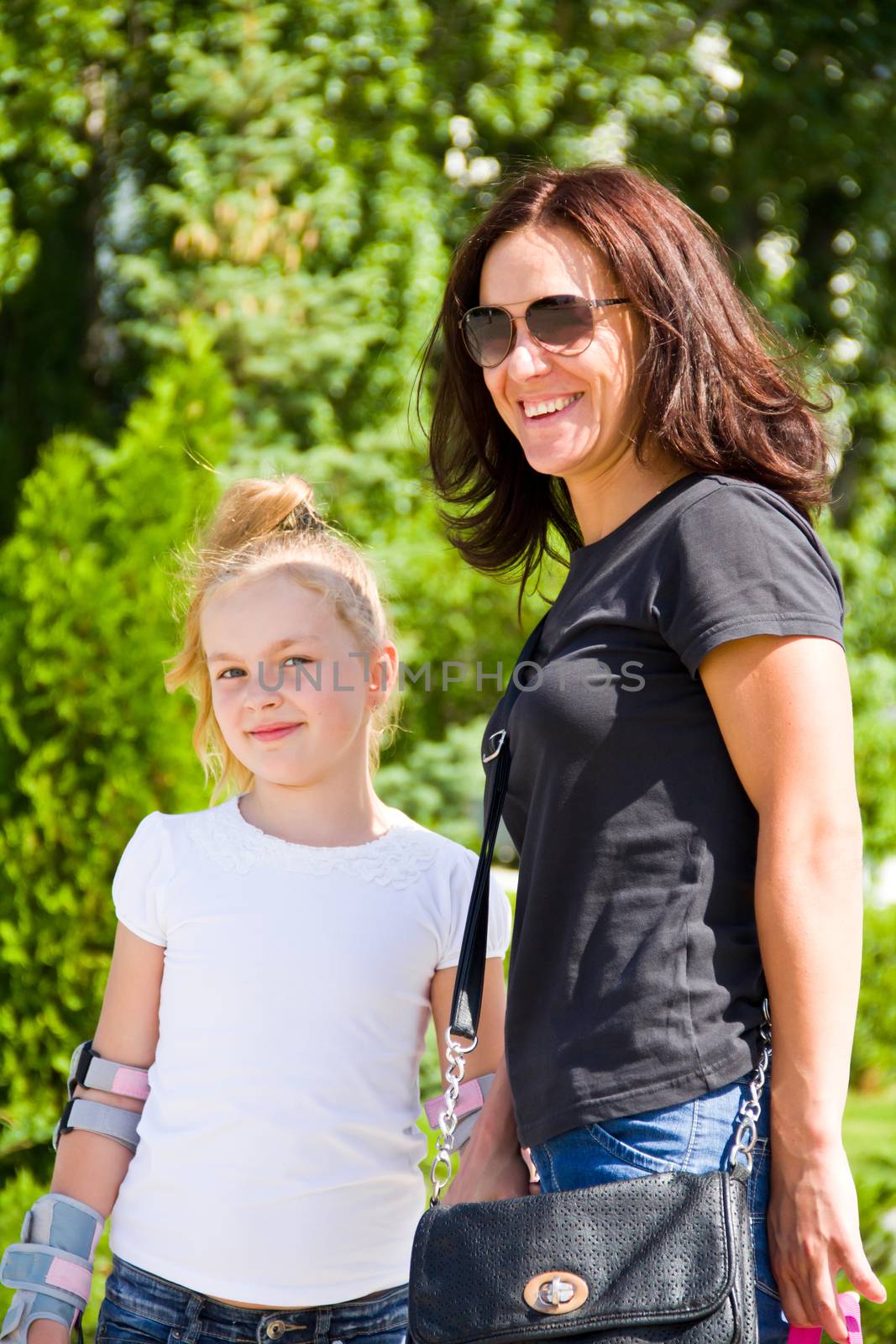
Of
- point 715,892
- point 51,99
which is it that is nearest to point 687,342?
point 715,892

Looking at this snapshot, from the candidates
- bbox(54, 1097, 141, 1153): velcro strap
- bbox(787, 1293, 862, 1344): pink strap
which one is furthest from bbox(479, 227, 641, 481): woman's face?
bbox(54, 1097, 141, 1153): velcro strap

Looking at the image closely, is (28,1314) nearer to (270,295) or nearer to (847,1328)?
(847,1328)

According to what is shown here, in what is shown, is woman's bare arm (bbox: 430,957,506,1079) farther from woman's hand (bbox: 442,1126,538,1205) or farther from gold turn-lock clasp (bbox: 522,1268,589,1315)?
gold turn-lock clasp (bbox: 522,1268,589,1315)

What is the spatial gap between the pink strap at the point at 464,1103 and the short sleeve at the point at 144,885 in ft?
1.40

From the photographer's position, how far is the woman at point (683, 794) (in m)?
1.22

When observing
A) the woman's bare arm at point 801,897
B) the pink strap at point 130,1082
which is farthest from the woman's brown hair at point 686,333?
the pink strap at point 130,1082

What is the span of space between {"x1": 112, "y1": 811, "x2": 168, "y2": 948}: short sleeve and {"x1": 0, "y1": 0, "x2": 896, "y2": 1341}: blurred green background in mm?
2198

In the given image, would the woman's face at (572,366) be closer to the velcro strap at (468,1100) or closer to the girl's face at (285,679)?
the girl's face at (285,679)

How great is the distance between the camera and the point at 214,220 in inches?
225

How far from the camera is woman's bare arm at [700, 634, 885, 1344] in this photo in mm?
1198

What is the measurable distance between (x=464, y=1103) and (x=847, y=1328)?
616mm

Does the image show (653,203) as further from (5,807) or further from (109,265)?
(109,265)

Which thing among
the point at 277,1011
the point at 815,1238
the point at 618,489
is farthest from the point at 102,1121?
the point at 618,489

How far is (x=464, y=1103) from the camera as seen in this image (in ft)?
5.56
